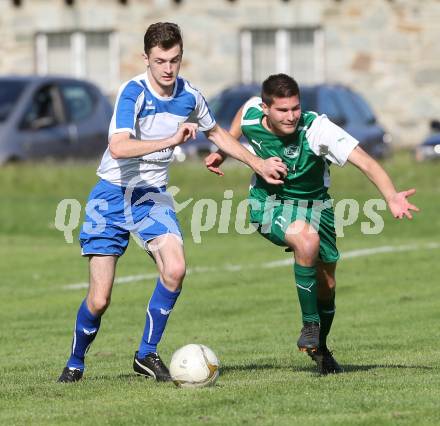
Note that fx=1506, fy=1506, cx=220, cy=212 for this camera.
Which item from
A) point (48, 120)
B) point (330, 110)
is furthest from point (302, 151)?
point (330, 110)

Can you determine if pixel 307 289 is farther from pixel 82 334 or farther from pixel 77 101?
pixel 77 101

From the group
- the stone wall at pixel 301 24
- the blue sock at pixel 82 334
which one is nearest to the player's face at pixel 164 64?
the blue sock at pixel 82 334

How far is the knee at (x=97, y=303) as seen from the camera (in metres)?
9.58

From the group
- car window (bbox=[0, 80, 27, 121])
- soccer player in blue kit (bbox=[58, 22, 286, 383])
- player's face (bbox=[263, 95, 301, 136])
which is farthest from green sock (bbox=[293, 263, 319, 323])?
car window (bbox=[0, 80, 27, 121])

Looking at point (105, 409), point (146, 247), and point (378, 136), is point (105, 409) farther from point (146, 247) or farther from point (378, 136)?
point (378, 136)

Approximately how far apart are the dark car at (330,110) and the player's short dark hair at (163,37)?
1661cm

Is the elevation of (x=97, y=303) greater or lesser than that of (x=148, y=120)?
lesser

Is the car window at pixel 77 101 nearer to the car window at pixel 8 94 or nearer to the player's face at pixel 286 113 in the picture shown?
the car window at pixel 8 94

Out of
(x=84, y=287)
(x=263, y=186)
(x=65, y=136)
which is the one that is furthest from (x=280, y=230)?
(x=65, y=136)

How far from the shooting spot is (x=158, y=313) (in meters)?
9.61

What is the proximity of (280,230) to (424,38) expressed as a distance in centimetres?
2816

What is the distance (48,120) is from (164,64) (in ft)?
51.7

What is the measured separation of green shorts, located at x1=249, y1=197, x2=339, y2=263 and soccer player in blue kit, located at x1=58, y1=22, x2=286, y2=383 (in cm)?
31

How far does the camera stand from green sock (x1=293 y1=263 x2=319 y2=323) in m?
9.60
